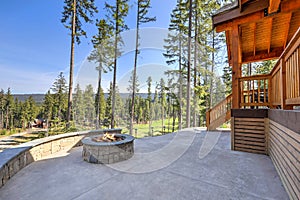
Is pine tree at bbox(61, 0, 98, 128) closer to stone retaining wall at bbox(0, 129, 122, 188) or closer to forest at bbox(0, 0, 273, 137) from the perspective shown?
forest at bbox(0, 0, 273, 137)

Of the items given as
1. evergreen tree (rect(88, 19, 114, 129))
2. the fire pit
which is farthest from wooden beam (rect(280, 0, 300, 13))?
evergreen tree (rect(88, 19, 114, 129))

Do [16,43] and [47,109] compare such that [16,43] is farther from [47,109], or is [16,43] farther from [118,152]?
[47,109]

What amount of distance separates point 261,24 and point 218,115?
4.45 m

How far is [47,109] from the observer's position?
91.1 feet

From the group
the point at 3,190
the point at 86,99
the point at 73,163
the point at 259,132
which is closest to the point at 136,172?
the point at 73,163

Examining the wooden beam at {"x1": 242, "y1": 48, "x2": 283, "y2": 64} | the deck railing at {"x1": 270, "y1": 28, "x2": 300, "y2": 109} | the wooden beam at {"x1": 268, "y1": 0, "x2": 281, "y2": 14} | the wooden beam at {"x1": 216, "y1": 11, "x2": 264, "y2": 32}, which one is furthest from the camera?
the wooden beam at {"x1": 242, "y1": 48, "x2": 283, "y2": 64}

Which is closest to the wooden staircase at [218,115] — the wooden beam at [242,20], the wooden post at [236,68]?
the wooden post at [236,68]

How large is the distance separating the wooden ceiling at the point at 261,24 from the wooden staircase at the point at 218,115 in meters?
2.28

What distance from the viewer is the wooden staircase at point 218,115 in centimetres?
751

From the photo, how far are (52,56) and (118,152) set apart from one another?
50.4 feet

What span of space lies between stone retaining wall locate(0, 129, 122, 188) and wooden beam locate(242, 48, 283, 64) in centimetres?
760

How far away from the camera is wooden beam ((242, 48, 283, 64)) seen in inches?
258

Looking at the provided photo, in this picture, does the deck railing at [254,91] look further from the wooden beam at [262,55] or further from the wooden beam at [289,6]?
the wooden beam at [262,55]

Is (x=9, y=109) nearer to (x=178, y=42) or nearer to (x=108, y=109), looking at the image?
(x=108, y=109)
